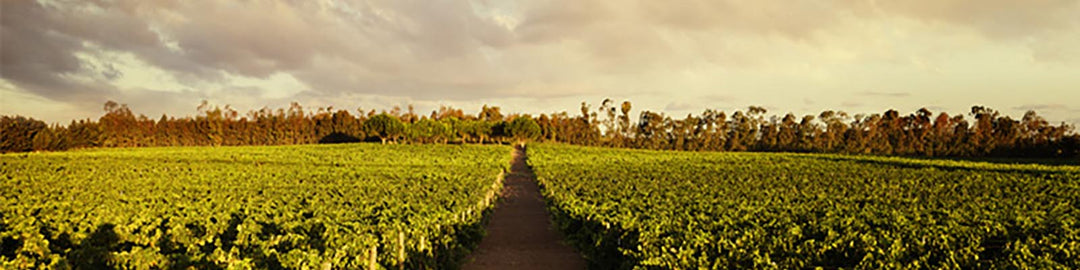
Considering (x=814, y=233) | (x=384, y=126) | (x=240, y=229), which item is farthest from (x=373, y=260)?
(x=384, y=126)

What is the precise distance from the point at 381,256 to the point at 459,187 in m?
16.7

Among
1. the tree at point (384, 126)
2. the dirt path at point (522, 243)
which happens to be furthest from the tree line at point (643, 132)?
the dirt path at point (522, 243)

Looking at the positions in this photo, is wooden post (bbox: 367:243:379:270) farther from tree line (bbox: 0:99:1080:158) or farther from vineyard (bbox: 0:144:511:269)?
tree line (bbox: 0:99:1080:158)

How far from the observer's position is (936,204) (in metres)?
23.6

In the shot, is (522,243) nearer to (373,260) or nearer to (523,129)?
(373,260)

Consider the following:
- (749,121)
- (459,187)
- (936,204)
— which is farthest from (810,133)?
(459,187)

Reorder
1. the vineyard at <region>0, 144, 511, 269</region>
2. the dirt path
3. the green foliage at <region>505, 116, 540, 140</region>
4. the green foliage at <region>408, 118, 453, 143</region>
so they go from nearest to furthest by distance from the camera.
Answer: the vineyard at <region>0, 144, 511, 269</region>, the dirt path, the green foliage at <region>408, 118, 453, 143</region>, the green foliage at <region>505, 116, 540, 140</region>

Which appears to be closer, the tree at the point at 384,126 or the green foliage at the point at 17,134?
the green foliage at the point at 17,134

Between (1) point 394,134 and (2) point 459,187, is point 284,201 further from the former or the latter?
(1) point 394,134

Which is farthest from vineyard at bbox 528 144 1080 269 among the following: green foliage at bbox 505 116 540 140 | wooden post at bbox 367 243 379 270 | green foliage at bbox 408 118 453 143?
green foliage at bbox 408 118 453 143

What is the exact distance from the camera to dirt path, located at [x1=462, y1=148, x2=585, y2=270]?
1667 centimetres

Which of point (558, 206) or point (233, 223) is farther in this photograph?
point (558, 206)

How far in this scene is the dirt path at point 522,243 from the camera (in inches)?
656

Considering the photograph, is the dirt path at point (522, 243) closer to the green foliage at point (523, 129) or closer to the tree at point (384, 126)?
the green foliage at point (523, 129)
